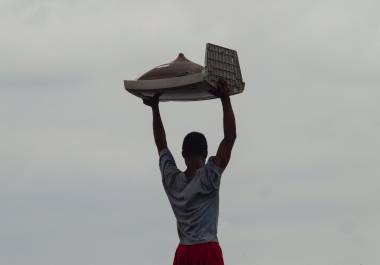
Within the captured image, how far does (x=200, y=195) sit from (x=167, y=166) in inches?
35.5

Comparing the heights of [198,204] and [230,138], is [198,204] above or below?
below

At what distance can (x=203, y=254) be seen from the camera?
14211 mm

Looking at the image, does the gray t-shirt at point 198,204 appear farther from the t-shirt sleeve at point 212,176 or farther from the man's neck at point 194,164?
the man's neck at point 194,164

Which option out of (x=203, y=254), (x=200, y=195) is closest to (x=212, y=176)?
(x=200, y=195)

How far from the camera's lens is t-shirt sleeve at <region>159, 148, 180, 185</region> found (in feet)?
48.4

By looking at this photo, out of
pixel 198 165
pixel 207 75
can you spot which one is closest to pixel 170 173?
pixel 198 165

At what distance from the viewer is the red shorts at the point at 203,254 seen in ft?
46.6

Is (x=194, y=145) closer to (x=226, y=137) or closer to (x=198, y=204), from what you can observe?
(x=226, y=137)

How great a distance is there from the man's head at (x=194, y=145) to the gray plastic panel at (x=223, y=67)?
2.24ft

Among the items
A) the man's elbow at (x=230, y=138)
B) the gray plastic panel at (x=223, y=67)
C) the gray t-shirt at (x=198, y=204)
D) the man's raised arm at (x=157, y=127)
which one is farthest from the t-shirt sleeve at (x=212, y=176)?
the man's raised arm at (x=157, y=127)

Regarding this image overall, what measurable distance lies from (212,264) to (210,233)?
0.40 meters

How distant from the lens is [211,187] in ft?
46.3

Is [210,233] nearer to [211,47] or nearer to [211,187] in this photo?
[211,187]

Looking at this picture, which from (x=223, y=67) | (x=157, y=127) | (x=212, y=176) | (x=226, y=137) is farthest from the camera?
(x=157, y=127)
